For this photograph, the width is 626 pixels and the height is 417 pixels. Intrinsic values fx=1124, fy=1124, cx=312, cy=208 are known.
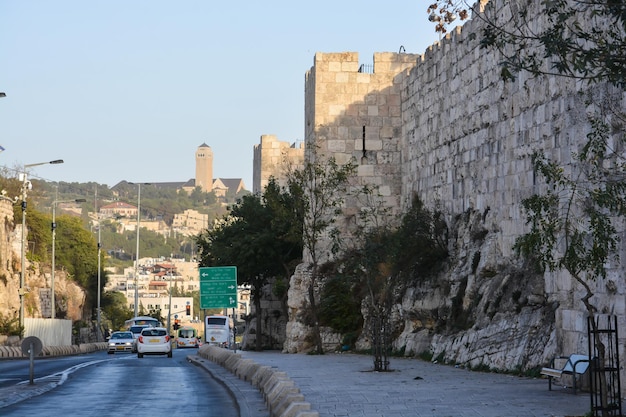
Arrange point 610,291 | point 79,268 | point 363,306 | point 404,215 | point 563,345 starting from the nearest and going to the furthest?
point 610,291
point 563,345
point 404,215
point 363,306
point 79,268

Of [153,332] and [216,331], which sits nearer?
[153,332]

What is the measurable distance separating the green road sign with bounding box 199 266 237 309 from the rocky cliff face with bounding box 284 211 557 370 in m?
6.67

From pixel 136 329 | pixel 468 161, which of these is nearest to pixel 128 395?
pixel 468 161

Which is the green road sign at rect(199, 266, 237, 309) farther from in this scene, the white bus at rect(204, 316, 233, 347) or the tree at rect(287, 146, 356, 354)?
the white bus at rect(204, 316, 233, 347)

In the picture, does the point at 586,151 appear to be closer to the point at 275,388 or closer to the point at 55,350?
the point at 275,388

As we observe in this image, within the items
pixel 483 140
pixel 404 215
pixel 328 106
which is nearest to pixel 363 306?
pixel 404 215

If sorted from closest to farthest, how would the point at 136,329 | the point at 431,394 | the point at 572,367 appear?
the point at 572,367 → the point at 431,394 → the point at 136,329

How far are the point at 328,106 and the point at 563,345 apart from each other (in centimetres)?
2112

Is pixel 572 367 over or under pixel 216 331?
over

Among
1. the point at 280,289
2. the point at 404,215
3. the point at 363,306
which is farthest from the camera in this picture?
the point at 280,289

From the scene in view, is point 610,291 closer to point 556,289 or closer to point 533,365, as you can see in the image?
point 556,289

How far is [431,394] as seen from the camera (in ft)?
57.0

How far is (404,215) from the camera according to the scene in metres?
34.0

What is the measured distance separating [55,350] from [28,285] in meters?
25.2
